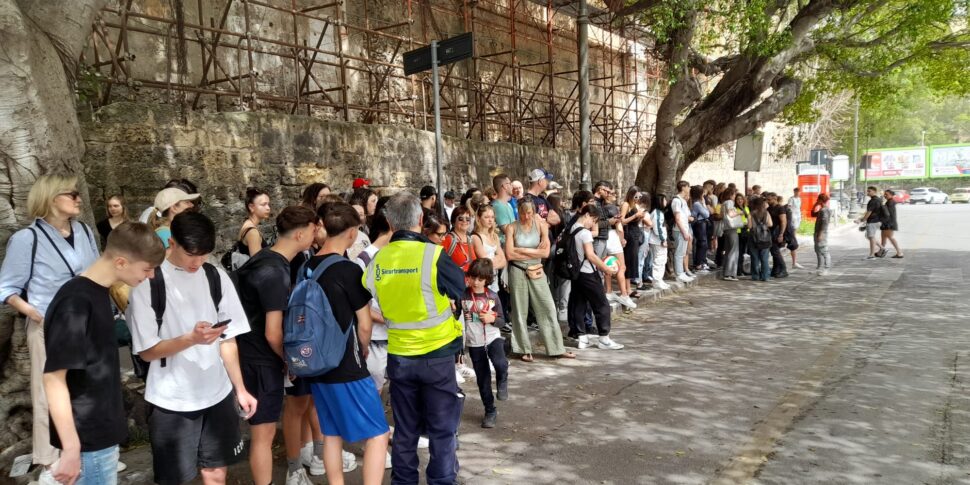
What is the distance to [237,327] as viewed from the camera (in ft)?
9.70

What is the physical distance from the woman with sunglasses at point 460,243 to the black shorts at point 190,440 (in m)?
2.81

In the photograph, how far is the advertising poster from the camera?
180 feet

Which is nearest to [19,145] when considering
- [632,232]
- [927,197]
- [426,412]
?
[426,412]

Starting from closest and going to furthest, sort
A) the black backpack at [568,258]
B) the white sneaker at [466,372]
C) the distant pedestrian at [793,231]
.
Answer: the white sneaker at [466,372] → the black backpack at [568,258] → the distant pedestrian at [793,231]

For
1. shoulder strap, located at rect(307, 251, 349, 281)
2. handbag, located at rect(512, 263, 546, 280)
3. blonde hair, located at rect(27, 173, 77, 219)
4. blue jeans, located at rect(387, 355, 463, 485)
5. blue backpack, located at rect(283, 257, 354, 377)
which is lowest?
blue jeans, located at rect(387, 355, 463, 485)

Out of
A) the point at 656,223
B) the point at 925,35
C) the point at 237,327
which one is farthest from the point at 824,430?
the point at 925,35

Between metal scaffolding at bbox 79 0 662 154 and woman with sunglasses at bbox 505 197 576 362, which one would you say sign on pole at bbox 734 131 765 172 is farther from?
woman with sunglasses at bbox 505 197 576 362

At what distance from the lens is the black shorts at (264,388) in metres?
3.33

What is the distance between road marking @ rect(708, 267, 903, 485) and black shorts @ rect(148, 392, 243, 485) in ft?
8.63

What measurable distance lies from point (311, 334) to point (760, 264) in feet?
33.9

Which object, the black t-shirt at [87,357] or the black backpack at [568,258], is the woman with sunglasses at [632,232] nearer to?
the black backpack at [568,258]

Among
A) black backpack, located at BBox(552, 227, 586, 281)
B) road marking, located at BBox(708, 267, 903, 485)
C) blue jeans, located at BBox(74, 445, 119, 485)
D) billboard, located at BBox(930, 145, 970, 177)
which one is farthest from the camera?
billboard, located at BBox(930, 145, 970, 177)

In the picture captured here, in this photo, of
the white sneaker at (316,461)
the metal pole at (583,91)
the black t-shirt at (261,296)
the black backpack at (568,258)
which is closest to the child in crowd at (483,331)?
the white sneaker at (316,461)

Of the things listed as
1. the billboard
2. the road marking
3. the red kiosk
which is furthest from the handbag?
the billboard
